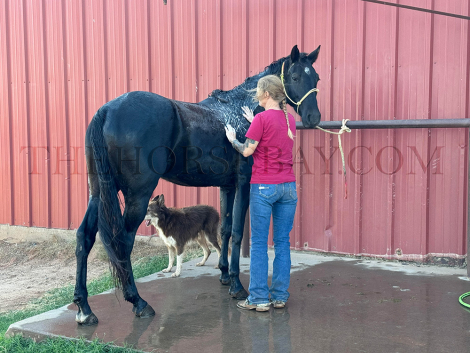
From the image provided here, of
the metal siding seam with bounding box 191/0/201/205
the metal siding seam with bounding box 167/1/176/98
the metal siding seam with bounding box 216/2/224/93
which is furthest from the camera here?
the metal siding seam with bounding box 167/1/176/98

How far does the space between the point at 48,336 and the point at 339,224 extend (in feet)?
12.0

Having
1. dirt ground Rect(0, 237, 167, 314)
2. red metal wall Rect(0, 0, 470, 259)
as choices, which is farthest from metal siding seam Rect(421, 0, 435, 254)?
dirt ground Rect(0, 237, 167, 314)

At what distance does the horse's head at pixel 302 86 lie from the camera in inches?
152

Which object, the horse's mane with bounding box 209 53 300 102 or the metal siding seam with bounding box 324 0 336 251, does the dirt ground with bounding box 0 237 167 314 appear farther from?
the horse's mane with bounding box 209 53 300 102

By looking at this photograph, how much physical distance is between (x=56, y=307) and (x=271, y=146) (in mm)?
2849

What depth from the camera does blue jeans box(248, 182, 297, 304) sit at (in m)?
3.40

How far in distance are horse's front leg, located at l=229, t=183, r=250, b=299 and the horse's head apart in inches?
33.1

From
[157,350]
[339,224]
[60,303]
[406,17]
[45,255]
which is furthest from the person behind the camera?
[45,255]

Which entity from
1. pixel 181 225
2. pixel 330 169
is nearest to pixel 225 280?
pixel 181 225

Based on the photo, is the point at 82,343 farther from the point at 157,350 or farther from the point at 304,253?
the point at 304,253

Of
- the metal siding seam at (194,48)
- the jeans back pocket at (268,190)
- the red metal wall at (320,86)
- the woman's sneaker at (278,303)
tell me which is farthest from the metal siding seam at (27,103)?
the jeans back pocket at (268,190)

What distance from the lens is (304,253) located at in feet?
18.7

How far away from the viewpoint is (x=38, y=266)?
6496mm

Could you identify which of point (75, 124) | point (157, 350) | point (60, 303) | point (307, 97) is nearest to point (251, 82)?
point (307, 97)
